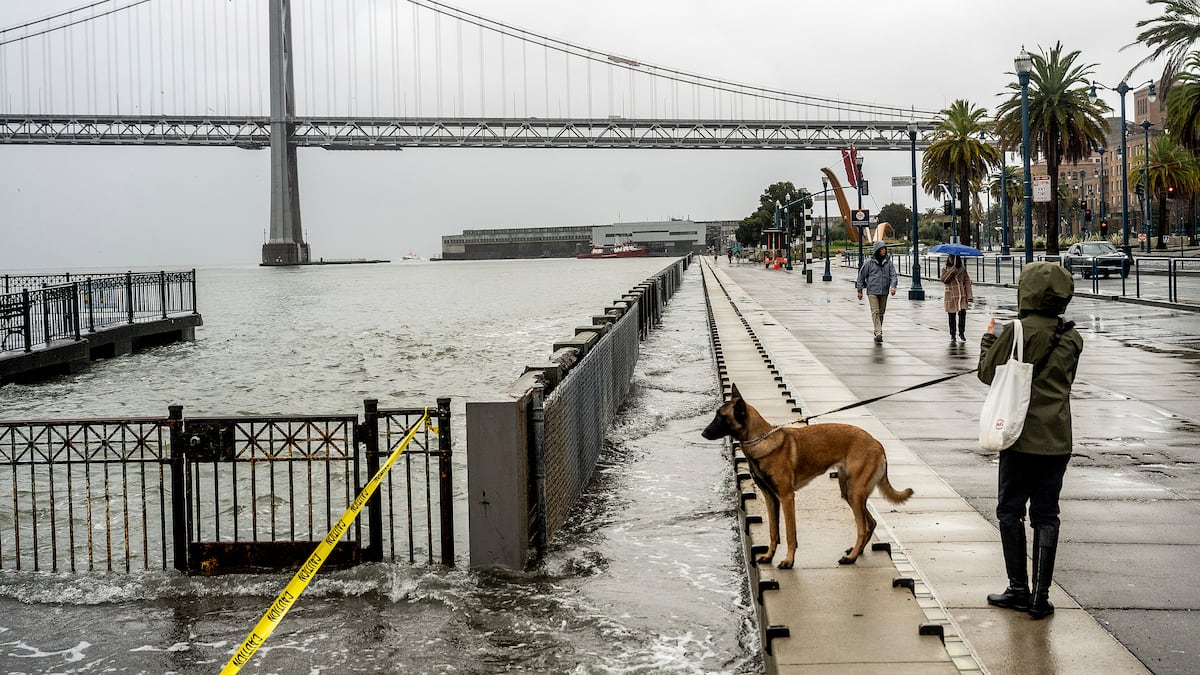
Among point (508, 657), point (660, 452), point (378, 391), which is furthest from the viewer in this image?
point (378, 391)

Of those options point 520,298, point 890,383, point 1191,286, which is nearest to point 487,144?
point 520,298

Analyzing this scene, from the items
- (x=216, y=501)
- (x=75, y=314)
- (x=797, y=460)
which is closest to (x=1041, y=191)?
(x=75, y=314)

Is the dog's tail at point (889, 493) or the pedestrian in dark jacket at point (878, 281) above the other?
the pedestrian in dark jacket at point (878, 281)

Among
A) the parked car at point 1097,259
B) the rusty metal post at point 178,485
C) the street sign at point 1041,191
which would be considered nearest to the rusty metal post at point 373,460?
the rusty metal post at point 178,485

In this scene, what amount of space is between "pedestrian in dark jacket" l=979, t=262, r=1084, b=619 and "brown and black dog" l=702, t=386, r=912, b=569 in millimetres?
851

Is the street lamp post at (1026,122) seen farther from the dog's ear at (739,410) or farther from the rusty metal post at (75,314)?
the dog's ear at (739,410)

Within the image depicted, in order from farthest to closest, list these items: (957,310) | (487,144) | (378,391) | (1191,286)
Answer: (487,144) → (1191,286) → (378,391) → (957,310)

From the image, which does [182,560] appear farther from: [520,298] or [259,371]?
[520,298]

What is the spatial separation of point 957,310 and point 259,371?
701 inches

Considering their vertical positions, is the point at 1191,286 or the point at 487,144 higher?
the point at 487,144

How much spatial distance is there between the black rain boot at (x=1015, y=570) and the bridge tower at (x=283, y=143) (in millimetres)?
129376

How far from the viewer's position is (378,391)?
2458cm

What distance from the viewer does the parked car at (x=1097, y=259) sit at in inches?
1710

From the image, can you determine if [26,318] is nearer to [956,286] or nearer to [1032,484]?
[956,286]
